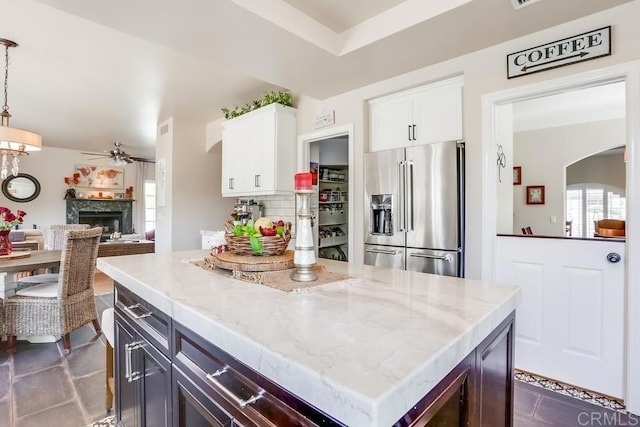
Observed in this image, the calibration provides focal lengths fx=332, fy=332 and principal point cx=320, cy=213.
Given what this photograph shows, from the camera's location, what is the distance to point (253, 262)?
1388 millimetres

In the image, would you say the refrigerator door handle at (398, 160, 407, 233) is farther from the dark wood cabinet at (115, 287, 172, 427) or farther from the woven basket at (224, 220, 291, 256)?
the dark wood cabinet at (115, 287, 172, 427)

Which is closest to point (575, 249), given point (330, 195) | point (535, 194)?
point (330, 195)

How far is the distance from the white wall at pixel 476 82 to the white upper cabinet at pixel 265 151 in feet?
2.14

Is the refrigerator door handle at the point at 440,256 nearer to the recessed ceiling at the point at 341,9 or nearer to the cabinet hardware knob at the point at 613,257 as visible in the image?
the cabinet hardware knob at the point at 613,257

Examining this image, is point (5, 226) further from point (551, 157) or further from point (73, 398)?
point (551, 157)

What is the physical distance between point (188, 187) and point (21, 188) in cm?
482

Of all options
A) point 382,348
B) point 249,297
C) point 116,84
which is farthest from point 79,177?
point 382,348

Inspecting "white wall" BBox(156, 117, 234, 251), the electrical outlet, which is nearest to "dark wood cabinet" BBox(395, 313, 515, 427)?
the electrical outlet

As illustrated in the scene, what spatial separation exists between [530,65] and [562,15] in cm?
31

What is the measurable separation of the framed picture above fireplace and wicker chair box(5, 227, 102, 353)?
613cm

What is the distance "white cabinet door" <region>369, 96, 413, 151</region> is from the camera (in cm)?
302

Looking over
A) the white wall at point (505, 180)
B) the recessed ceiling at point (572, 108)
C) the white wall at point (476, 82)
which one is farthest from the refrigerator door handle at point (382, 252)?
the recessed ceiling at point (572, 108)

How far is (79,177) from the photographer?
26.1ft

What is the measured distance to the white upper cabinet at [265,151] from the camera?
12.3 ft
